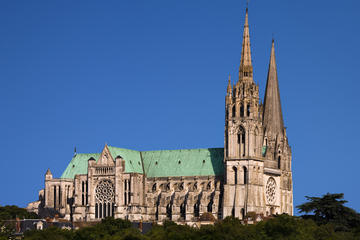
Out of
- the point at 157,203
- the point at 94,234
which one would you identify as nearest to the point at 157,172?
the point at 157,203

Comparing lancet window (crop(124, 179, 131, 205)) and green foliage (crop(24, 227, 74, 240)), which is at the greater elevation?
lancet window (crop(124, 179, 131, 205))

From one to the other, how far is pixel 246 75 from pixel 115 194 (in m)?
31.3

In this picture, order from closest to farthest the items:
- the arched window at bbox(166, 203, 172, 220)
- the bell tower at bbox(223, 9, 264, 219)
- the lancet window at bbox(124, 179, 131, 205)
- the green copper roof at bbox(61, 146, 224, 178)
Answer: the bell tower at bbox(223, 9, 264, 219), the arched window at bbox(166, 203, 172, 220), the lancet window at bbox(124, 179, 131, 205), the green copper roof at bbox(61, 146, 224, 178)

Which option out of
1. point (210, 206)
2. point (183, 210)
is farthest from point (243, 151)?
point (183, 210)

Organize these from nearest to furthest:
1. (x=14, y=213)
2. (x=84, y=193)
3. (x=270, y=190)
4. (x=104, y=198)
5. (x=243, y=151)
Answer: (x=243, y=151)
(x=270, y=190)
(x=104, y=198)
(x=84, y=193)
(x=14, y=213)

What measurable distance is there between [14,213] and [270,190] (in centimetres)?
4852

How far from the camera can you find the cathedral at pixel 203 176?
539ft

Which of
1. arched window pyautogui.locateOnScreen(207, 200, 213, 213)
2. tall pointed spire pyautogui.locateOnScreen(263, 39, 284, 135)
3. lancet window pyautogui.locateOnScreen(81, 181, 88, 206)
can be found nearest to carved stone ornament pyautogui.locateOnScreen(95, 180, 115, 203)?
lancet window pyautogui.locateOnScreen(81, 181, 88, 206)

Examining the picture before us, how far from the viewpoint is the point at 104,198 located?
176 meters

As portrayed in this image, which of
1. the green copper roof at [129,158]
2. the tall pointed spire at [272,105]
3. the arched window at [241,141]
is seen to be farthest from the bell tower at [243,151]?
the green copper roof at [129,158]

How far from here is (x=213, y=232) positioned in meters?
126

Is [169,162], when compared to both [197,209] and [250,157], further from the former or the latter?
[250,157]

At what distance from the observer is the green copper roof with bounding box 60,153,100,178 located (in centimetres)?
18538

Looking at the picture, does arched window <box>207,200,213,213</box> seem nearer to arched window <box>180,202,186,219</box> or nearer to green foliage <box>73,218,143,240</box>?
arched window <box>180,202,186,219</box>
